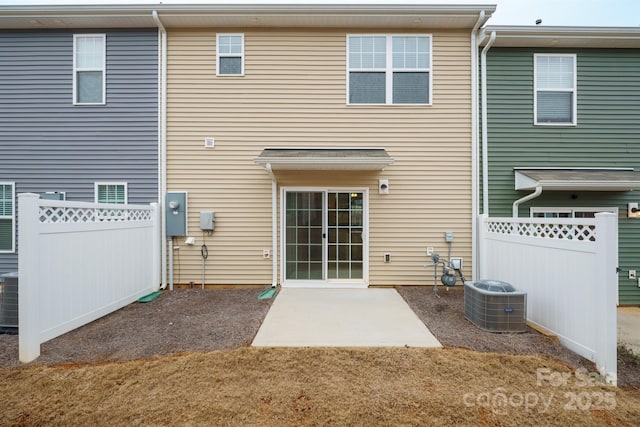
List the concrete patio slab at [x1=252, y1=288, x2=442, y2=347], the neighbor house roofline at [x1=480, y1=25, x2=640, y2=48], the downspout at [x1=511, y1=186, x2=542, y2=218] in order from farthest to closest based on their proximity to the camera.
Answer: the neighbor house roofline at [x1=480, y1=25, x2=640, y2=48] → the downspout at [x1=511, y1=186, x2=542, y2=218] → the concrete patio slab at [x1=252, y1=288, x2=442, y2=347]

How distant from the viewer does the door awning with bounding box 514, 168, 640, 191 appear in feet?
17.2

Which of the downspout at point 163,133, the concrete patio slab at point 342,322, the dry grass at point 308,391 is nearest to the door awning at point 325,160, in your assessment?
the downspout at point 163,133

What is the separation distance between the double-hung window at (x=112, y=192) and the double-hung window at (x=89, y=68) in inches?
66.5

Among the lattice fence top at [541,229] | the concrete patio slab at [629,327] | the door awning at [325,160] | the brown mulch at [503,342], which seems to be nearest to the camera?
the brown mulch at [503,342]

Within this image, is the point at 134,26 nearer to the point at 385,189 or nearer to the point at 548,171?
the point at 385,189

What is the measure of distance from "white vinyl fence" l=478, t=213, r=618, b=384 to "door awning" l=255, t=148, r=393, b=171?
246cm

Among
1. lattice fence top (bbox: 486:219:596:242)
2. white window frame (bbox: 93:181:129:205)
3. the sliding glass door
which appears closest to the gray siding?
white window frame (bbox: 93:181:129:205)

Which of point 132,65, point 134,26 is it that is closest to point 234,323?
point 132,65

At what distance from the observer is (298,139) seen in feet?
19.8

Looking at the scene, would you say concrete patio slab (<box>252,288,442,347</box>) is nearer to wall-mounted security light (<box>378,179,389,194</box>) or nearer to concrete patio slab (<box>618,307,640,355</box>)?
wall-mounted security light (<box>378,179,389,194</box>)

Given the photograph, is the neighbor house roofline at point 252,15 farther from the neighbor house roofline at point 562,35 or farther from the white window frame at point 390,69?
the neighbor house roofline at point 562,35

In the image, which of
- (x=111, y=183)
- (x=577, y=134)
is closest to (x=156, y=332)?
(x=111, y=183)

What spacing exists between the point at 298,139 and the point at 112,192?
3958 millimetres

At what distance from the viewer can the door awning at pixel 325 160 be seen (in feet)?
16.9
